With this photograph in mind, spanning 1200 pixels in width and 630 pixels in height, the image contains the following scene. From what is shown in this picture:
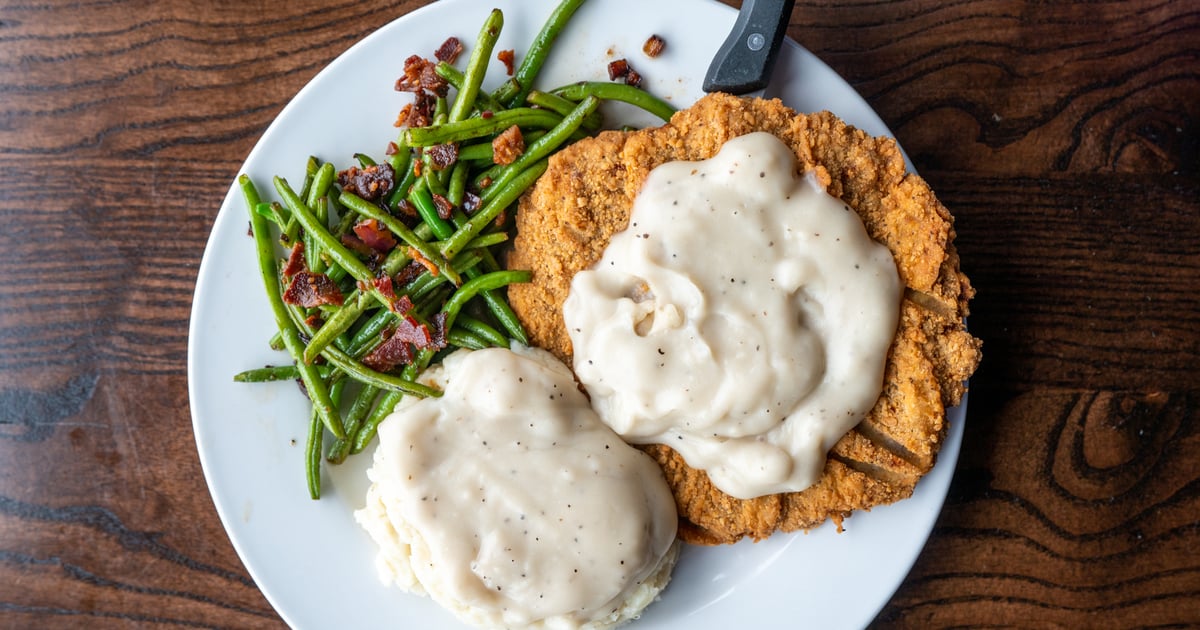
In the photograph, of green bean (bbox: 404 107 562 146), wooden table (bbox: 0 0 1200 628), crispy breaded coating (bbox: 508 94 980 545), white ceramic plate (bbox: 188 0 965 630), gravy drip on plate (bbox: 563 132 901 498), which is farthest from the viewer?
wooden table (bbox: 0 0 1200 628)

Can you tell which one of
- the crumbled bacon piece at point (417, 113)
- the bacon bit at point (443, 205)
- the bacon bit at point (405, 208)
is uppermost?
the crumbled bacon piece at point (417, 113)

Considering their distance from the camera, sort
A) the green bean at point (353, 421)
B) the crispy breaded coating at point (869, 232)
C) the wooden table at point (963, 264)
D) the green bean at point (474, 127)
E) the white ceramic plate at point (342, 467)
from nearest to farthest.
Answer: the crispy breaded coating at point (869, 232)
the green bean at point (474, 127)
the white ceramic plate at point (342, 467)
the green bean at point (353, 421)
the wooden table at point (963, 264)

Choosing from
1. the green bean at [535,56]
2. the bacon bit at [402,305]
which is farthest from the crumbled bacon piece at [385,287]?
the green bean at [535,56]

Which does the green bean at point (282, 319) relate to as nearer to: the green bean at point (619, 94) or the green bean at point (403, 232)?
the green bean at point (403, 232)

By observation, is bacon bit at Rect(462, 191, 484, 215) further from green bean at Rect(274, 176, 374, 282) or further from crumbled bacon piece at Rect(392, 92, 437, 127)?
green bean at Rect(274, 176, 374, 282)

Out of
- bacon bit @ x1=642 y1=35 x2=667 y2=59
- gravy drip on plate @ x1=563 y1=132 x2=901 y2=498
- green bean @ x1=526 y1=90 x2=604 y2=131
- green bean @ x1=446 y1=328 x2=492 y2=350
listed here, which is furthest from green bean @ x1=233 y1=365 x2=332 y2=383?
bacon bit @ x1=642 y1=35 x2=667 y2=59

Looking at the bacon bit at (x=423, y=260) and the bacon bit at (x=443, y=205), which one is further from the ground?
the bacon bit at (x=443, y=205)
